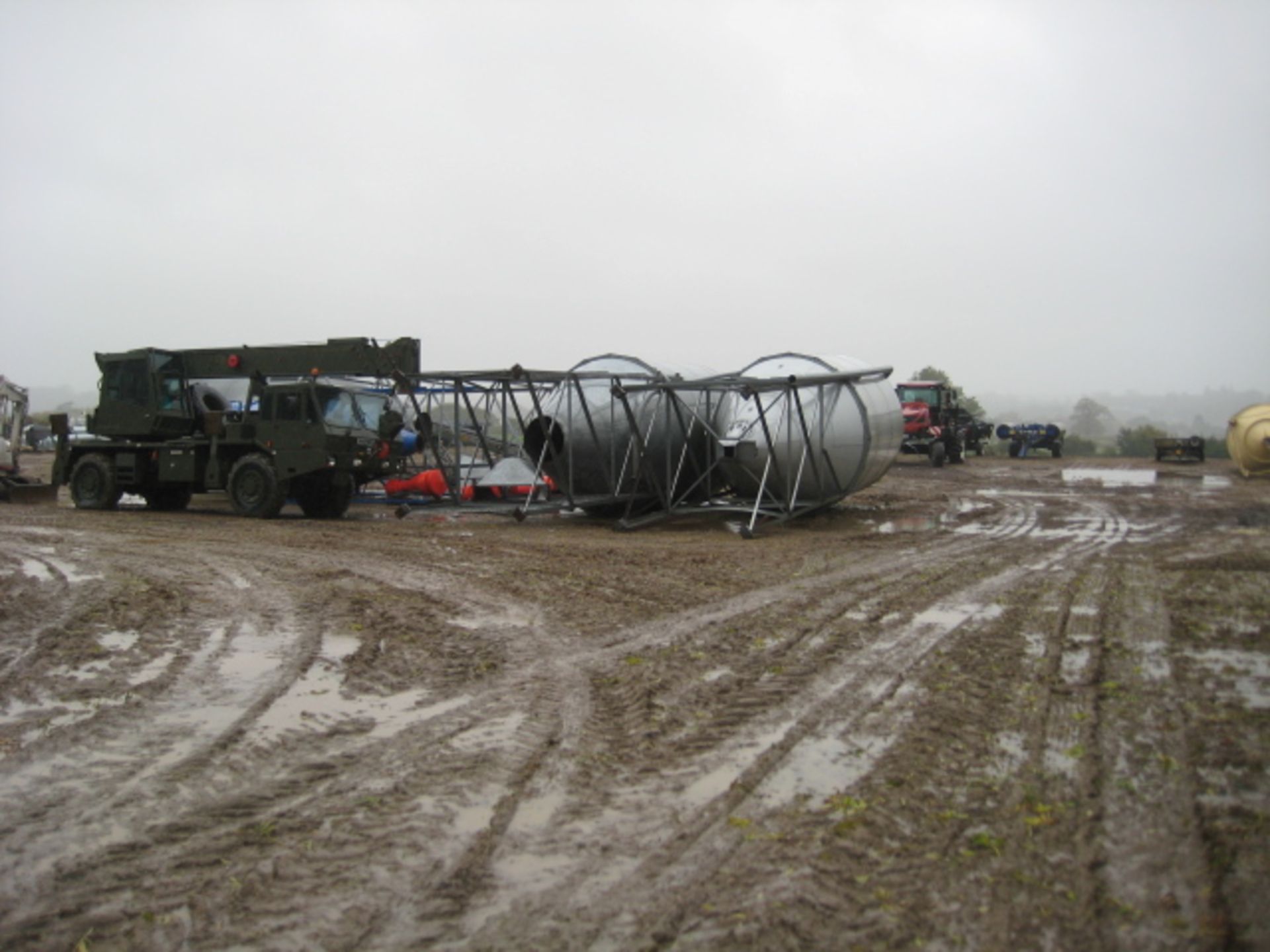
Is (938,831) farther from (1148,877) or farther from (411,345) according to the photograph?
(411,345)

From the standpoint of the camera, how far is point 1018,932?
10.1 ft

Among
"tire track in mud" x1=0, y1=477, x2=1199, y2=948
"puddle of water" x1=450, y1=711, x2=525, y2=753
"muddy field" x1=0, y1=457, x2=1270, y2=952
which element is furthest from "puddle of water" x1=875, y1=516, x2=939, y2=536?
"puddle of water" x1=450, y1=711, x2=525, y2=753

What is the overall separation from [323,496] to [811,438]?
8.05 metres

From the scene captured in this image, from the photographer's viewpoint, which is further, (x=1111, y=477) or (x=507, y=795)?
(x=1111, y=477)

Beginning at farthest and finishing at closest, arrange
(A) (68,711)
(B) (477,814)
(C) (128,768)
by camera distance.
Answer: (A) (68,711) < (C) (128,768) < (B) (477,814)

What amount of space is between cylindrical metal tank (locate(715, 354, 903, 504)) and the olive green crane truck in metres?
5.41

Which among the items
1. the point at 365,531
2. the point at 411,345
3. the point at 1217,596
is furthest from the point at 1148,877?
the point at 411,345

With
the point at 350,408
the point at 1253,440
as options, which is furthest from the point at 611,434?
the point at 1253,440

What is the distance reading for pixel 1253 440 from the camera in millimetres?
25141

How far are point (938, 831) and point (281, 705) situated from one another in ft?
11.9

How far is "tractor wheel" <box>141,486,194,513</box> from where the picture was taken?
17.9 meters

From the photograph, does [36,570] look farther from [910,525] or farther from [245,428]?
[910,525]

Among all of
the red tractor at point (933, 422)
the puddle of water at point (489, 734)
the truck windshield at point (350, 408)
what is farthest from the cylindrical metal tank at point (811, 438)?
the red tractor at point (933, 422)

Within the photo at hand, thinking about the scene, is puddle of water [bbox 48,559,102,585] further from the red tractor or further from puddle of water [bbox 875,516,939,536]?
the red tractor
